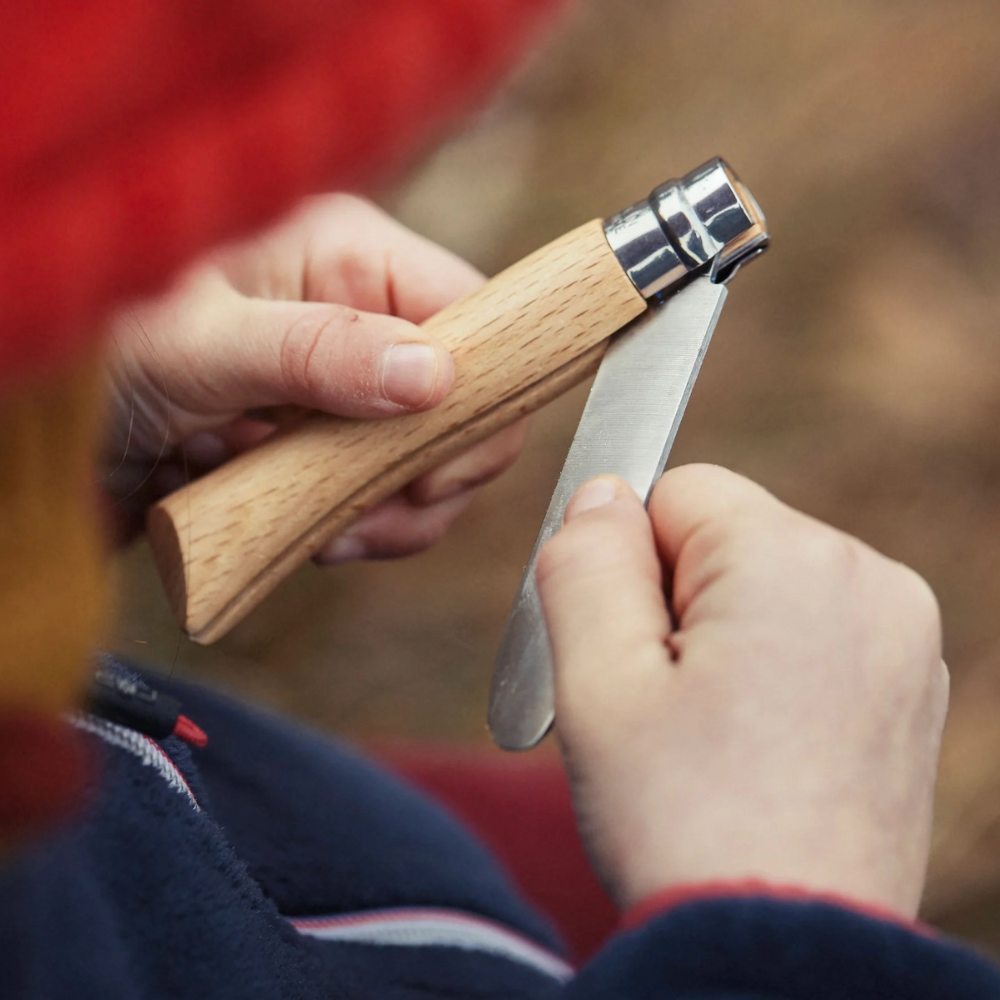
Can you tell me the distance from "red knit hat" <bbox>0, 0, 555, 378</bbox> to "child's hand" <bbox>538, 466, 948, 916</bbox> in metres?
0.14

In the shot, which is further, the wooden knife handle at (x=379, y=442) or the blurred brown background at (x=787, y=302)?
the blurred brown background at (x=787, y=302)

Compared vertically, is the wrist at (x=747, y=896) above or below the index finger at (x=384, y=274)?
below

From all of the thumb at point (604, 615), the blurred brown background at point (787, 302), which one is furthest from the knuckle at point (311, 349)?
the blurred brown background at point (787, 302)

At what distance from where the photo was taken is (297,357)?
376 millimetres

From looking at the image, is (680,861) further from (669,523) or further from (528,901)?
(528,901)

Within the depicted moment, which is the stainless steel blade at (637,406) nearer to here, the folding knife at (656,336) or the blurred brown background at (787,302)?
the folding knife at (656,336)

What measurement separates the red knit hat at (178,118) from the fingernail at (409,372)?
0.45 feet

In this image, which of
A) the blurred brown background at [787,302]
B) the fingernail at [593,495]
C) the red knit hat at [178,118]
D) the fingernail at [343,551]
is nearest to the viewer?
the red knit hat at [178,118]

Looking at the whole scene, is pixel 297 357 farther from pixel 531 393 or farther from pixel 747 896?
pixel 747 896

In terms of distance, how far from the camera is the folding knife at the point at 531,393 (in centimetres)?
35

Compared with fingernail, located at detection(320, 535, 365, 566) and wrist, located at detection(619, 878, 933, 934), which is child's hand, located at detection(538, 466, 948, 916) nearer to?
wrist, located at detection(619, 878, 933, 934)

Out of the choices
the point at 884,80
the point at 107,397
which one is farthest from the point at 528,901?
the point at 884,80

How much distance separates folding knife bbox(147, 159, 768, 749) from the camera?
0.35 m

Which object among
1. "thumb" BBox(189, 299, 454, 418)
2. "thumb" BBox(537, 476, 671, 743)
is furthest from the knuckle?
"thumb" BBox(537, 476, 671, 743)
